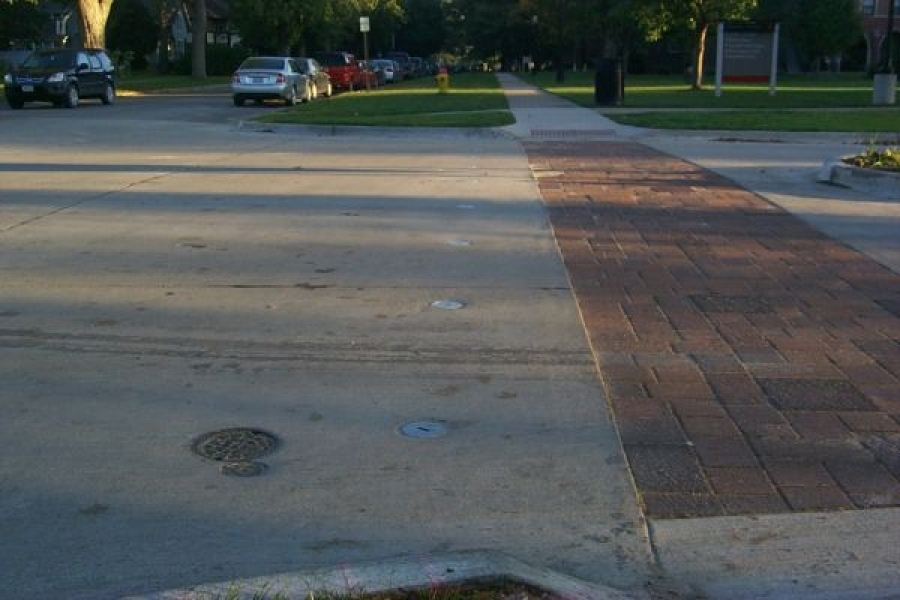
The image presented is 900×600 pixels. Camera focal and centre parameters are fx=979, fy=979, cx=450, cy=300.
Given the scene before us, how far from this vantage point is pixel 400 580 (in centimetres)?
328

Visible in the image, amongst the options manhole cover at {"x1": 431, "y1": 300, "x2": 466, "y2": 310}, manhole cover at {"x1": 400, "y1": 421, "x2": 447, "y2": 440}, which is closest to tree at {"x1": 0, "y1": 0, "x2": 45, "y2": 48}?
manhole cover at {"x1": 431, "y1": 300, "x2": 466, "y2": 310}

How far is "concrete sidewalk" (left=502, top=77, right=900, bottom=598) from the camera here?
380cm

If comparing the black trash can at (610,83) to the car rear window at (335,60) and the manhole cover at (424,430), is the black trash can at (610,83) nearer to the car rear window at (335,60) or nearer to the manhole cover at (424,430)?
the car rear window at (335,60)

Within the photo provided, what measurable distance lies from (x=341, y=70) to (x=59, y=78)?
16147 mm

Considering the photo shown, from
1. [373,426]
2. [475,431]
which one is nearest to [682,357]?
[475,431]

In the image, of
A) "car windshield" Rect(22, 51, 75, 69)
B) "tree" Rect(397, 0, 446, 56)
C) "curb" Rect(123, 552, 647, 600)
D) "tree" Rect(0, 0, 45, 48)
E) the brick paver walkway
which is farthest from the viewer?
"tree" Rect(397, 0, 446, 56)

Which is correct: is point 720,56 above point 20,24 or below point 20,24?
below

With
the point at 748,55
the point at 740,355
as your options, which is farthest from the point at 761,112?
the point at 740,355

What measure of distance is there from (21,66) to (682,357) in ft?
96.2

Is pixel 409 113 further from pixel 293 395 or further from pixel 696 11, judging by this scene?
pixel 293 395

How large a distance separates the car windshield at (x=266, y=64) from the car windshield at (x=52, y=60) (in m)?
5.45

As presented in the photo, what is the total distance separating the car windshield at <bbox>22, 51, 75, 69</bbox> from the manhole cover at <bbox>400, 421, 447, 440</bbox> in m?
29.0

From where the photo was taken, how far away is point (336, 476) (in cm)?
440

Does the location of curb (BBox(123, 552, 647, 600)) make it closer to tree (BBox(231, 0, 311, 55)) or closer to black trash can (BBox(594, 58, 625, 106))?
black trash can (BBox(594, 58, 625, 106))
